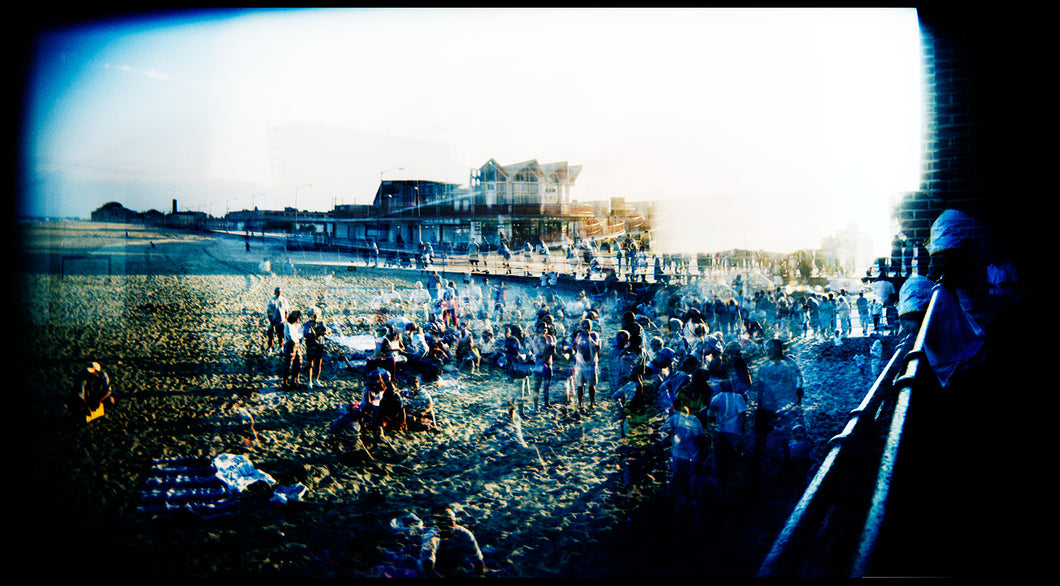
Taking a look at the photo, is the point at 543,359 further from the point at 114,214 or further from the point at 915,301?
the point at 114,214

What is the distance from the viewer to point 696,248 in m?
7.80

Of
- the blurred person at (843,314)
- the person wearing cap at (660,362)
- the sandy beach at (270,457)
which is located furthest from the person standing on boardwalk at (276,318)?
the blurred person at (843,314)

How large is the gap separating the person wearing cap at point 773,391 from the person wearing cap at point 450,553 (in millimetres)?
2952

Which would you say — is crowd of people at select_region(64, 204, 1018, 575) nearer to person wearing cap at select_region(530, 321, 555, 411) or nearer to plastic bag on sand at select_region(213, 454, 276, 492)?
person wearing cap at select_region(530, 321, 555, 411)

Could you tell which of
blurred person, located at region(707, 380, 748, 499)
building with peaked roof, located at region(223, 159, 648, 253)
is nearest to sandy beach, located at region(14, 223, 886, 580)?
blurred person, located at region(707, 380, 748, 499)

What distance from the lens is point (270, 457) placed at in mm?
5047

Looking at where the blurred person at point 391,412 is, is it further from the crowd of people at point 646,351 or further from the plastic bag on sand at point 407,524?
the plastic bag on sand at point 407,524

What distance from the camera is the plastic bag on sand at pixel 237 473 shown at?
175 inches

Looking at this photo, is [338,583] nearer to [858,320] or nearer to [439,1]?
[439,1]

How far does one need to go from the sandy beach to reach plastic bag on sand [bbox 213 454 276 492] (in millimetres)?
91

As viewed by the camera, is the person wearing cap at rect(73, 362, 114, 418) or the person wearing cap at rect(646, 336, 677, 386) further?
the person wearing cap at rect(646, 336, 677, 386)

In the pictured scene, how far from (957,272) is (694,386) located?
2.01 meters

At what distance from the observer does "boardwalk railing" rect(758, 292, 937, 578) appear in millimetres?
1966

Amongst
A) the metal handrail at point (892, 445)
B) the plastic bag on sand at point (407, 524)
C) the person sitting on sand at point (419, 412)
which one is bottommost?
the plastic bag on sand at point (407, 524)
